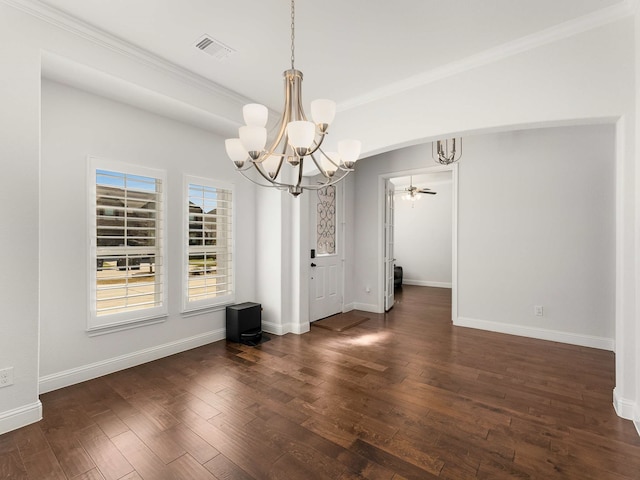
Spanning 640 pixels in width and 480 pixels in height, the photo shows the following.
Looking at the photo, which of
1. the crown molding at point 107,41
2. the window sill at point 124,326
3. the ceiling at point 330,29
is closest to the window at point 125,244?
the window sill at point 124,326

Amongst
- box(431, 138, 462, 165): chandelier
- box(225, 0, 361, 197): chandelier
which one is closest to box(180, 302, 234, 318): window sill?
box(225, 0, 361, 197): chandelier

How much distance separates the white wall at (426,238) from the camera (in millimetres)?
9039

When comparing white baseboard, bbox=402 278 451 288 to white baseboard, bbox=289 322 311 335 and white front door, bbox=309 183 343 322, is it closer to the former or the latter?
white front door, bbox=309 183 343 322

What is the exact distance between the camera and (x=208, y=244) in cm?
409

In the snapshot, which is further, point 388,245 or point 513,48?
point 388,245

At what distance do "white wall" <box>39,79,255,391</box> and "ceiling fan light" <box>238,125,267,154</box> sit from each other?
6.52 ft

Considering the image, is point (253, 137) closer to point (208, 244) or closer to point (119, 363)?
point (208, 244)

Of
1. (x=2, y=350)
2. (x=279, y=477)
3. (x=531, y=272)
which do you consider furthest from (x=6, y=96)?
(x=531, y=272)

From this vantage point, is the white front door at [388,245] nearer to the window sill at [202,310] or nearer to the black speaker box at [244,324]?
the black speaker box at [244,324]

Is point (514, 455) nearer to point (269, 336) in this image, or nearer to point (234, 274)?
point (269, 336)

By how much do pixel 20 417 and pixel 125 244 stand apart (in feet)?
5.19

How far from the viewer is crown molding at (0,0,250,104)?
234 cm

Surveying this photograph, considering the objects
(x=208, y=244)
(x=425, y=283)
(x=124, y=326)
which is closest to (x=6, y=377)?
(x=124, y=326)

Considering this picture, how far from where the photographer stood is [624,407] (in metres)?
2.41
